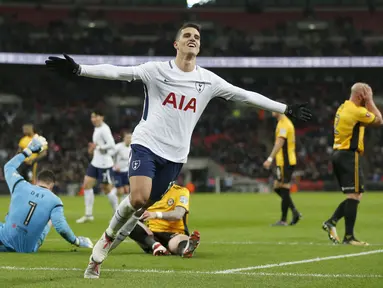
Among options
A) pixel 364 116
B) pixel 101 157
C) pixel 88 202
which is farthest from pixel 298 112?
pixel 101 157

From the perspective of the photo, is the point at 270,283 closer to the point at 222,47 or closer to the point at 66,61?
the point at 66,61

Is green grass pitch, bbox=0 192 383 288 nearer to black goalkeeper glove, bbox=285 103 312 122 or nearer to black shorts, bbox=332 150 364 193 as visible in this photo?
black shorts, bbox=332 150 364 193

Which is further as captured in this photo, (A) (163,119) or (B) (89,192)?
(B) (89,192)

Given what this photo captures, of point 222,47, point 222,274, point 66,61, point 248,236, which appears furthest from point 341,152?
point 222,47

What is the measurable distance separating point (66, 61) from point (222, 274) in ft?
8.67

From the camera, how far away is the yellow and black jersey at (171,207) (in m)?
10.3

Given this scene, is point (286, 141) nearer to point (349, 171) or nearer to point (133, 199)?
point (349, 171)

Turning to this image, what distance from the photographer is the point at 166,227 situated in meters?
10.5

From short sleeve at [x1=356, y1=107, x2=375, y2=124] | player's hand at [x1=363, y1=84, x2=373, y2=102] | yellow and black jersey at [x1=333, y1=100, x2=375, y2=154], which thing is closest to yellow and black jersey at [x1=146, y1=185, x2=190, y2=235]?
yellow and black jersey at [x1=333, y1=100, x2=375, y2=154]

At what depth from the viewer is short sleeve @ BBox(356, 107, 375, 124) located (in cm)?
1181

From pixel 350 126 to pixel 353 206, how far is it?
47.2 inches

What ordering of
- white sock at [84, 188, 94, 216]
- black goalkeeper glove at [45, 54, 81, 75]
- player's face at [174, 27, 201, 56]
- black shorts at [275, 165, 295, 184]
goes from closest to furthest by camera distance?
1. black goalkeeper glove at [45, 54, 81, 75]
2. player's face at [174, 27, 201, 56]
3. black shorts at [275, 165, 295, 184]
4. white sock at [84, 188, 94, 216]

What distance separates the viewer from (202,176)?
43.2 meters

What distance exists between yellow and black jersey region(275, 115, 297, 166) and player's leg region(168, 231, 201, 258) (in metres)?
7.07
